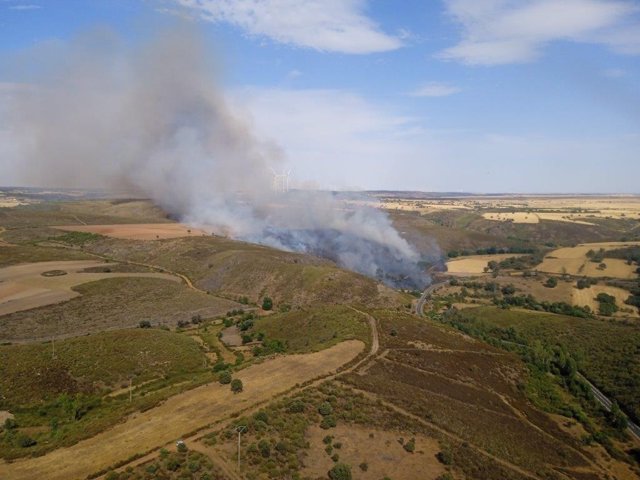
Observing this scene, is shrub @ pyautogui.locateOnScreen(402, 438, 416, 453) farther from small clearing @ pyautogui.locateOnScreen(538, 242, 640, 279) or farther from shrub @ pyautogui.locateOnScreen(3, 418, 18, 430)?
small clearing @ pyautogui.locateOnScreen(538, 242, 640, 279)

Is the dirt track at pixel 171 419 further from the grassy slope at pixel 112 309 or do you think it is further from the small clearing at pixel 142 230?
the small clearing at pixel 142 230

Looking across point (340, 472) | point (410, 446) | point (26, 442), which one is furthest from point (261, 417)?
point (26, 442)

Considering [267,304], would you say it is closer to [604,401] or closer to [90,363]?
[90,363]

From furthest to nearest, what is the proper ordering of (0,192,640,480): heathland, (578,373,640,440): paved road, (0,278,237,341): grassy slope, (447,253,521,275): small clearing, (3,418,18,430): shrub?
(447,253,521,275): small clearing → (0,278,237,341): grassy slope → (578,373,640,440): paved road → (3,418,18,430): shrub → (0,192,640,480): heathland

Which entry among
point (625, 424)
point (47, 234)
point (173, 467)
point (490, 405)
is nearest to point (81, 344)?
point (173, 467)

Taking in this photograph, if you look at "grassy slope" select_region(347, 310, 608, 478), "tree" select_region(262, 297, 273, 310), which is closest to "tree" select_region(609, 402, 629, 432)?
"grassy slope" select_region(347, 310, 608, 478)

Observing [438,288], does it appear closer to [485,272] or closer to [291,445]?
[485,272]
